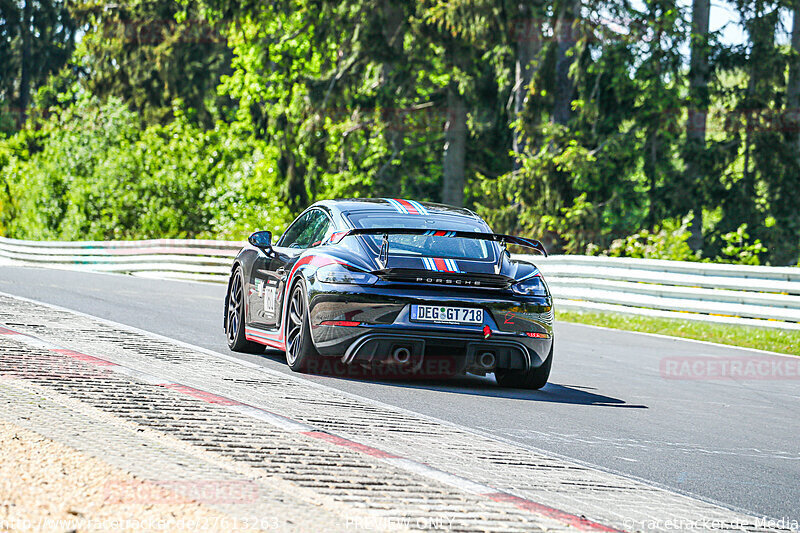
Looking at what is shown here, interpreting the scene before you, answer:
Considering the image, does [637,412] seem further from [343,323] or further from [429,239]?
[343,323]

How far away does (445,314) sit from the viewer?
859cm

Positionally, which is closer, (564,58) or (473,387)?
(473,387)

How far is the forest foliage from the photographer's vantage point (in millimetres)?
30203

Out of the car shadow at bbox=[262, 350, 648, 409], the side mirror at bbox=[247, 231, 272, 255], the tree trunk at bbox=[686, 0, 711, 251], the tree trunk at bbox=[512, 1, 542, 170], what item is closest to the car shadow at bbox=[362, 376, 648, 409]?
the car shadow at bbox=[262, 350, 648, 409]

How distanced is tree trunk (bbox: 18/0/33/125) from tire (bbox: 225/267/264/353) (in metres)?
55.0

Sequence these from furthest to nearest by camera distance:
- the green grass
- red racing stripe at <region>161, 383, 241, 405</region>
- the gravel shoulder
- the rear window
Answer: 1. the green grass
2. the rear window
3. red racing stripe at <region>161, 383, 241, 405</region>
4. the gravel shoulder

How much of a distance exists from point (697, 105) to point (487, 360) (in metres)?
23.8

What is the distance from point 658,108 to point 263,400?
24956 mm

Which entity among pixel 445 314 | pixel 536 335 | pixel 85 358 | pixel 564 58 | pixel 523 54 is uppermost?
pixel 523 54

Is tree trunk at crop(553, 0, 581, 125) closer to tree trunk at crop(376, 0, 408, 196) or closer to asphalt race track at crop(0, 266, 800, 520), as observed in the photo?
tree trunk at crop(376, 0, 408, 196)

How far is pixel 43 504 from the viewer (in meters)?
4.15

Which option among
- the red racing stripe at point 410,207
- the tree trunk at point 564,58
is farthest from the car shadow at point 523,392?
the tree trunk at point 564,58

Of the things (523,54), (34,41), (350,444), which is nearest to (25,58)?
(34,41)

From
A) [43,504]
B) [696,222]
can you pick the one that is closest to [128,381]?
[43,504]
